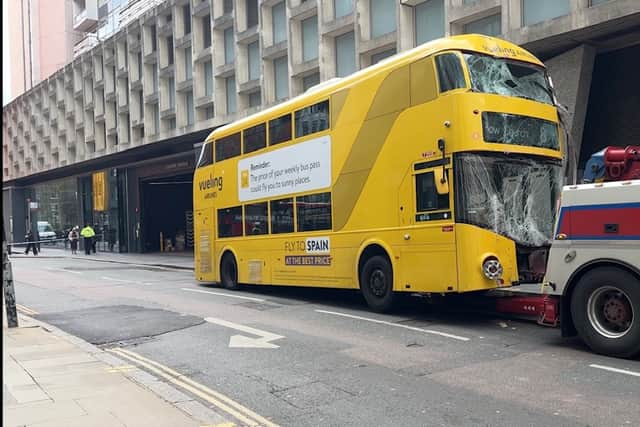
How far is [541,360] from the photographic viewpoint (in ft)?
23.1

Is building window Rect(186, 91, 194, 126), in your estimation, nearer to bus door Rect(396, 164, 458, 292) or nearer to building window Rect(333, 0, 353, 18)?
building window Rect(333, 0, 353, 18)

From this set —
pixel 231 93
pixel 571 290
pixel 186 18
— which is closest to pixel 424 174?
pixel 571 290

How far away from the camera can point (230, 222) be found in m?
15.3

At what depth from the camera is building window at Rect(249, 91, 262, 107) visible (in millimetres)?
25797

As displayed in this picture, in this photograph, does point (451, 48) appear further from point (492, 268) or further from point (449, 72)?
point (492, 268)

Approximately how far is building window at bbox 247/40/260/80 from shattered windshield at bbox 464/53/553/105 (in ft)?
56.0

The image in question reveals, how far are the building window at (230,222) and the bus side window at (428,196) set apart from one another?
6205 mm

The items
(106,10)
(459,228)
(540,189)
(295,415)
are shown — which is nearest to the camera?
(295,415)

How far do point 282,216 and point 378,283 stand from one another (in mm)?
3212

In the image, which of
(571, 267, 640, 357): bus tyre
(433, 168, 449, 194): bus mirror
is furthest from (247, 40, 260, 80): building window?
(571, 267, 640, 357): bus tyre

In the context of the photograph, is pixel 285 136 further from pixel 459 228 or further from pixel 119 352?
pixel 119 352

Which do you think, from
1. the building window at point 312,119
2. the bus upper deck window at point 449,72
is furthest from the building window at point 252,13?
the bus upper deck window at point 449,72

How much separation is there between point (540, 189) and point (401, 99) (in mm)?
2686

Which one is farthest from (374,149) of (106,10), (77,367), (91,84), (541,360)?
(106,10)
